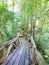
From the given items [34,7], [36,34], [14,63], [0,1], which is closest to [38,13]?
[34,7]

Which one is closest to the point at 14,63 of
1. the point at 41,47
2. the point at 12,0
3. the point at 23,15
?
the point at 41,47

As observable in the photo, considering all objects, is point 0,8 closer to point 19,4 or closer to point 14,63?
point 14,63

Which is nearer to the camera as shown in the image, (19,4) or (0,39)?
(0,39)

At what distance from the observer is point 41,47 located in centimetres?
1218

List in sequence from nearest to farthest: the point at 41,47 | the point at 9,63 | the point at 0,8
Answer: the point at 9,63
the point at 0,8
the point at 41,47

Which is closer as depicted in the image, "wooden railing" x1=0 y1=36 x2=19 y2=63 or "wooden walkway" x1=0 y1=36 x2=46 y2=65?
"wooden walkway" x1=0 y1=36 x2=46 y2=65

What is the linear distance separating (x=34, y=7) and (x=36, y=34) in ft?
10.1

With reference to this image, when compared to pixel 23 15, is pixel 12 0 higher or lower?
higher

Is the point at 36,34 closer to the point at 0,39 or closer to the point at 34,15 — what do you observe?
the point at 34,15

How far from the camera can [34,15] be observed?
17203 millimetres

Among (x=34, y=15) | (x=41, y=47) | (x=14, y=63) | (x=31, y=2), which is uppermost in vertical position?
(x=31, y=2)

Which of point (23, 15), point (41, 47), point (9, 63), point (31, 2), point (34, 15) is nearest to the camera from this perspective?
point (9, 63)

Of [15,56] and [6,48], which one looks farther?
[6,48]

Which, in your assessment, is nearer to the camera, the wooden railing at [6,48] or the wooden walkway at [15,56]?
the wooden walkway at [15,56]
